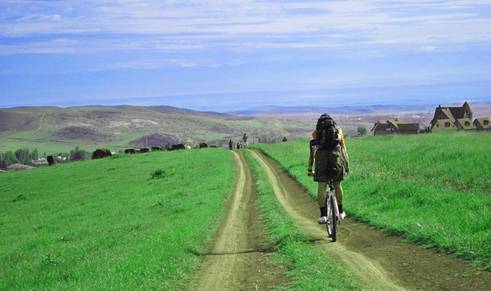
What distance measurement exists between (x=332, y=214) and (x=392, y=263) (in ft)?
10.4

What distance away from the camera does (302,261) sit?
523 inches

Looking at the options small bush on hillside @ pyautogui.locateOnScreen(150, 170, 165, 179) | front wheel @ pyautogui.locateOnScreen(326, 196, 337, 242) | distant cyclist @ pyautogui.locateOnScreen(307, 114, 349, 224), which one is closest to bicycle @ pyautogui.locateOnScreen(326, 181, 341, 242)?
front wheel @ pyautogui.locateOnScreen(326, 196, 337, 242)

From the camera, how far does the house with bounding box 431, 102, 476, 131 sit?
171 m

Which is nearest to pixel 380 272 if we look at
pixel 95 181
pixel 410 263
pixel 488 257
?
pixel 410 263

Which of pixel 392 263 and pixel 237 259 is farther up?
pixel 392 263

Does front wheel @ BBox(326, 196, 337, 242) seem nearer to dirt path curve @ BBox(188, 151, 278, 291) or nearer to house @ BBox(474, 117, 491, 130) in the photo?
dirt path curve @ BBox(188, 151, 278, 291)

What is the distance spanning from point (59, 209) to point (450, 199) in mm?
30667

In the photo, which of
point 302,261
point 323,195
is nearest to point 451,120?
point 323,195

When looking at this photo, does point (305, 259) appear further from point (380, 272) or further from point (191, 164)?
point (191, 164)

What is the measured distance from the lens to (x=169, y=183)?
47.8 m

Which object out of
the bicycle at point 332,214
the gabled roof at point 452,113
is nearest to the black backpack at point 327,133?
the bicycle at point 332,214

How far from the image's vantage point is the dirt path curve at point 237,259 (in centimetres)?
1240

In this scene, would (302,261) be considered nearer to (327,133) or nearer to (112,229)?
(327,133)

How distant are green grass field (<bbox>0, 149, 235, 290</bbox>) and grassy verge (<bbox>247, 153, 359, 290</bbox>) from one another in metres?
2.21
